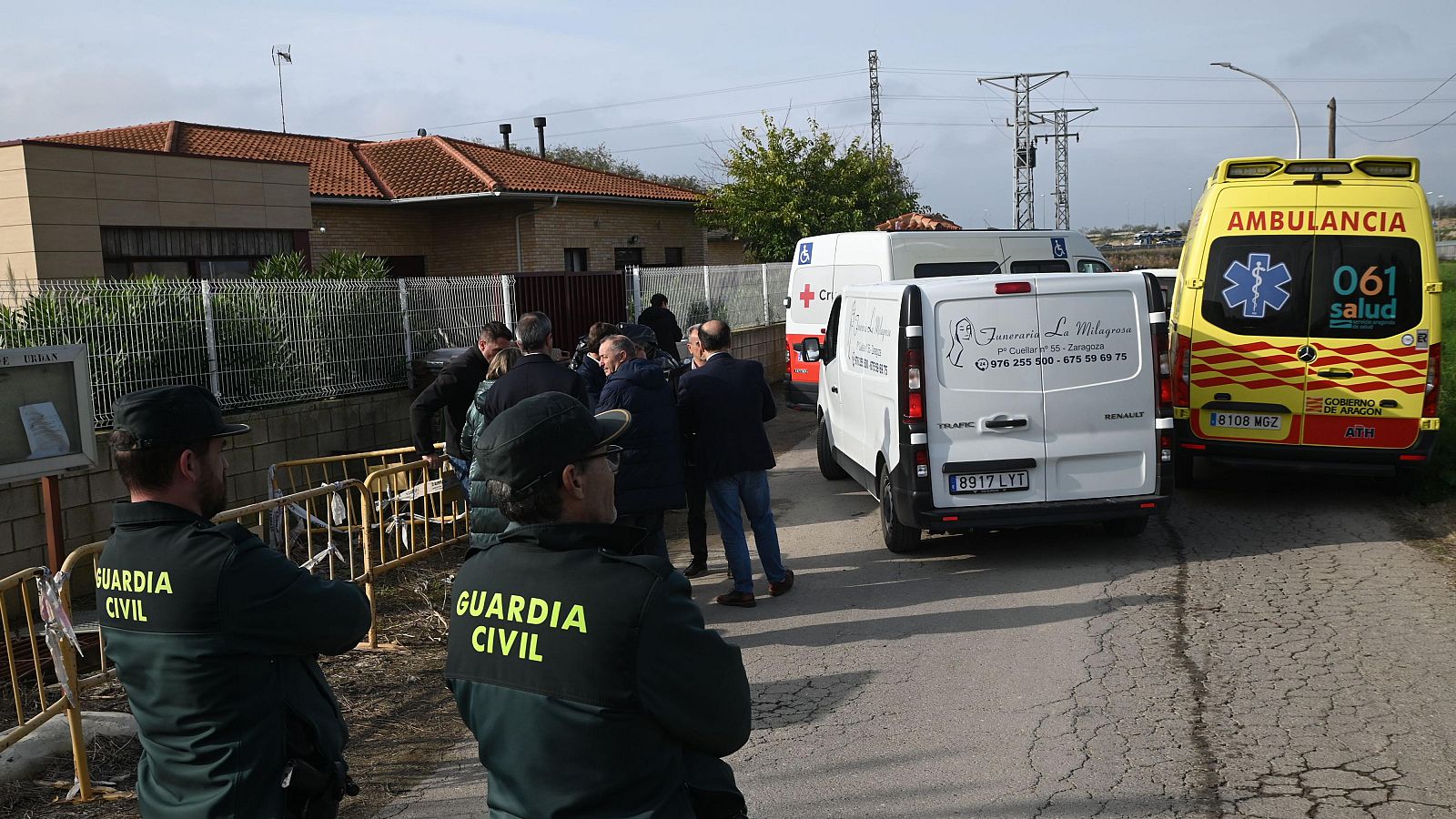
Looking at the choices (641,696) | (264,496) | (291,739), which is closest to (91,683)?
(291,739)

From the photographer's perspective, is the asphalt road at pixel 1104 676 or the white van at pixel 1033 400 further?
the white van at pixel 1033 400

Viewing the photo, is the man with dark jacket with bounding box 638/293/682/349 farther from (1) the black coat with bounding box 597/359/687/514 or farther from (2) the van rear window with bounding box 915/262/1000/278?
(1) the black coat with bounding box 597/359/687/514

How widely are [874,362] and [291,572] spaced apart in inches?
243

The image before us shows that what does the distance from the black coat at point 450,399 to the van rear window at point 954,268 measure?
18.4ft

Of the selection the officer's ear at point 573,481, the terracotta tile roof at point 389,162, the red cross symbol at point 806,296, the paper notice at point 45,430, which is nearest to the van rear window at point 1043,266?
the red cross symbol at point 806,296

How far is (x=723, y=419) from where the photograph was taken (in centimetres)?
706

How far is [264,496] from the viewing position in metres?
9.50

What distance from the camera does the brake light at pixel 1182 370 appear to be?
916 cm

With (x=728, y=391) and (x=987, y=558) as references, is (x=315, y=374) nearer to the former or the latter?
(x=728, y=391)

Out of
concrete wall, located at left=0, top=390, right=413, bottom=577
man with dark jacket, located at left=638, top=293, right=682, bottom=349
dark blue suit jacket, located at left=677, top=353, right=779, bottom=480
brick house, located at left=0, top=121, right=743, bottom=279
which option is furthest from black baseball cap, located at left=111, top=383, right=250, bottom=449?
man with dark jacket, located at left=638, top=293, right=682, bottom=349

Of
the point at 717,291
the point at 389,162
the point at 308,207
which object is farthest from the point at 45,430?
the point at 389,162

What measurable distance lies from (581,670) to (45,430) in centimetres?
505

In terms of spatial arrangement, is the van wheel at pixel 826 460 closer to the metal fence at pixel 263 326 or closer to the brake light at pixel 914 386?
the brake light at pixel 914 386

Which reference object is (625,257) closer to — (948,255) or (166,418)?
(948,255)
